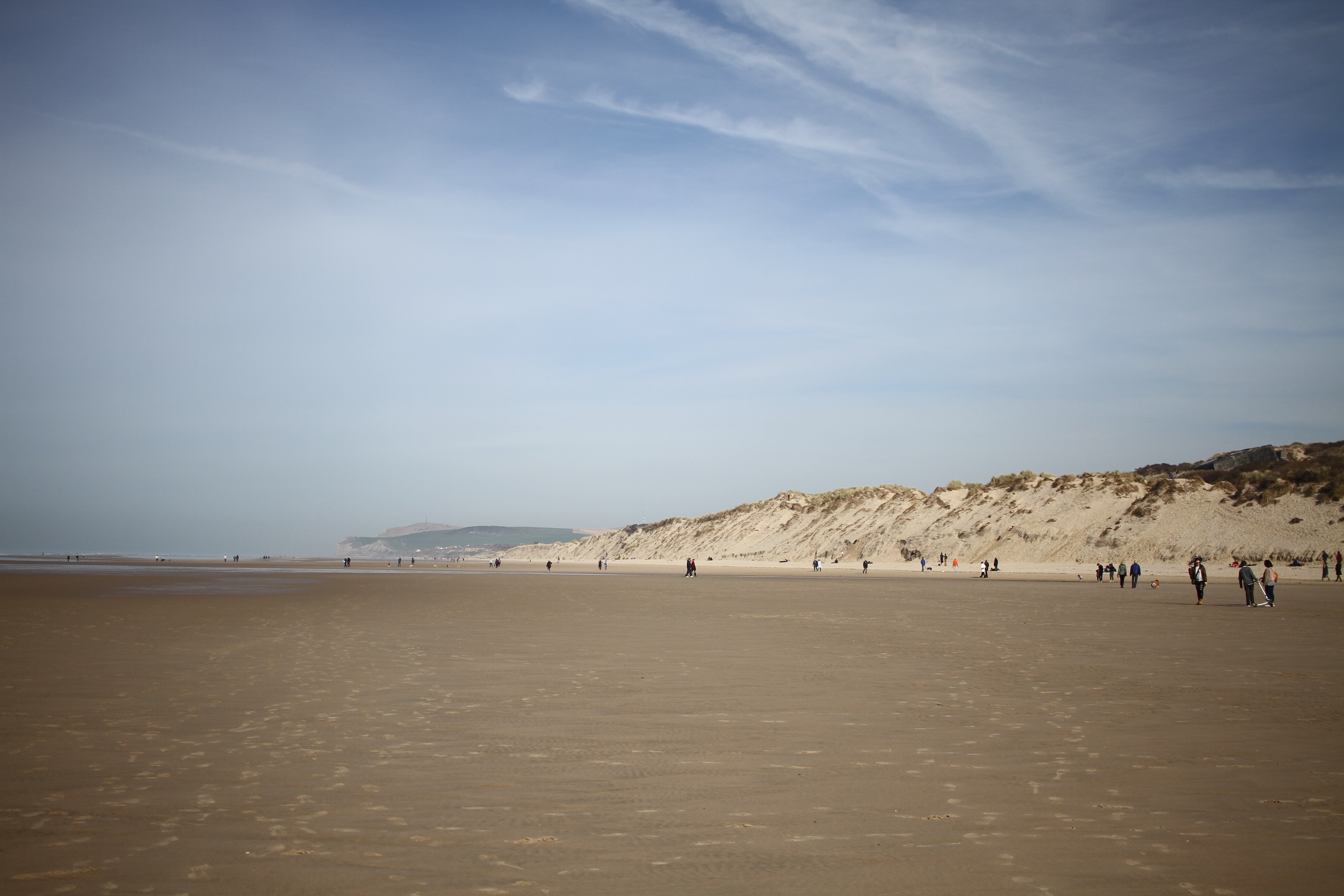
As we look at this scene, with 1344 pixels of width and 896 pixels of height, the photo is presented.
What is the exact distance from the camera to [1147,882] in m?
4.80

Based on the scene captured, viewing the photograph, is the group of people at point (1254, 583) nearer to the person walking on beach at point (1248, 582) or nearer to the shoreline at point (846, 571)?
the person walking on beach at point (1248, 582)

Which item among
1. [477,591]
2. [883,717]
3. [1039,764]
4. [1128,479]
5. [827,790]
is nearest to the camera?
[827,790]

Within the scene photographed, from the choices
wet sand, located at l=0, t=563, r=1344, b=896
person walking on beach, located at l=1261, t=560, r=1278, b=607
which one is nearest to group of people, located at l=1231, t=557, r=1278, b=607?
person walking on beach, located at l=1261, t=560, r=1278, b=607

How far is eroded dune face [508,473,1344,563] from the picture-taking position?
5144 centimetres

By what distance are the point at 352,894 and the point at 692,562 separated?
47.3 m

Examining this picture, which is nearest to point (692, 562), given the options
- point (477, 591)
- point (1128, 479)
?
point (477, 591)

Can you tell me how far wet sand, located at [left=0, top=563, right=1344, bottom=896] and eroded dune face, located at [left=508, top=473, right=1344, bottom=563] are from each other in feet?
135

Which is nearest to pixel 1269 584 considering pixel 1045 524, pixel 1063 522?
pixel 1063 522

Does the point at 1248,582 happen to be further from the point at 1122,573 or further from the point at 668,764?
the point at 668,764

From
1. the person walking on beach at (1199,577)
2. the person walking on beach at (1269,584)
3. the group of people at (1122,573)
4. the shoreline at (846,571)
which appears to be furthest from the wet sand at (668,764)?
the shoreline at (846,571)

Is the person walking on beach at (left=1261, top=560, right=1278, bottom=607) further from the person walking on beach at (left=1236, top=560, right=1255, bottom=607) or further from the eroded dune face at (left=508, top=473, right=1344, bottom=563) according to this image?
the eroded dune face at (left=508, top=473, right=1344, bottom=563)

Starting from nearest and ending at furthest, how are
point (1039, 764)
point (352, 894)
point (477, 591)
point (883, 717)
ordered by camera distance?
point (352, 894) < point (1039, 764) < point (883, 717) < point (477, 591)

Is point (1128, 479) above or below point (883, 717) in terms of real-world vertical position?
above

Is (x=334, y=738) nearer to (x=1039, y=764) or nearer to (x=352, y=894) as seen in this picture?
(x=352, y=894)
